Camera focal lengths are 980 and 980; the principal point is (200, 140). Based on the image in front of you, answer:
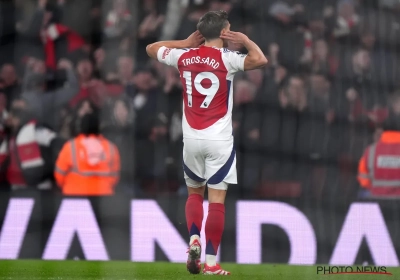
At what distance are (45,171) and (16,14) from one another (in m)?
1.45

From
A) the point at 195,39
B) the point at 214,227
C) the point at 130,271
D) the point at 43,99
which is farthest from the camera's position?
the point at 43,99

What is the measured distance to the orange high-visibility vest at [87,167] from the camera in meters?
8.81

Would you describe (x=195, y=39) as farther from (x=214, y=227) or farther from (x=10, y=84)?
(x=10, y=84)

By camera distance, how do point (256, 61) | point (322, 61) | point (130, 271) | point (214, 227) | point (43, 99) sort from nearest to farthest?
1. point (256, 61)
2. point (214, 227)
3. point (130, 271)
4. point (43, 99)
5. point (322, 61)

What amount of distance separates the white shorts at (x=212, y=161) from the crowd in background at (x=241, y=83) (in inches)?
103

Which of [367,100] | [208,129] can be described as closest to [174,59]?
[208,129]

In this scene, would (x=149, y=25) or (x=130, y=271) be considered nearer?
(x=130, y=271)

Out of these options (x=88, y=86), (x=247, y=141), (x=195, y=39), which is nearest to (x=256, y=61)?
(x=195, y=39)

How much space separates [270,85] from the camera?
9008mm

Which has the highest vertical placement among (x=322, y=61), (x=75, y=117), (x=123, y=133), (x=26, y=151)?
(x=322, y=61)

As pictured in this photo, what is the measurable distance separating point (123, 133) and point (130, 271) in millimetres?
2136

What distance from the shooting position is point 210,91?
20.3ft

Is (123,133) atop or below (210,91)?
below

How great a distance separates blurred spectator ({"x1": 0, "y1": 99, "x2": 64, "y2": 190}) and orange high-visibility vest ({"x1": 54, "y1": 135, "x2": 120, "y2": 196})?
100 millimetres
